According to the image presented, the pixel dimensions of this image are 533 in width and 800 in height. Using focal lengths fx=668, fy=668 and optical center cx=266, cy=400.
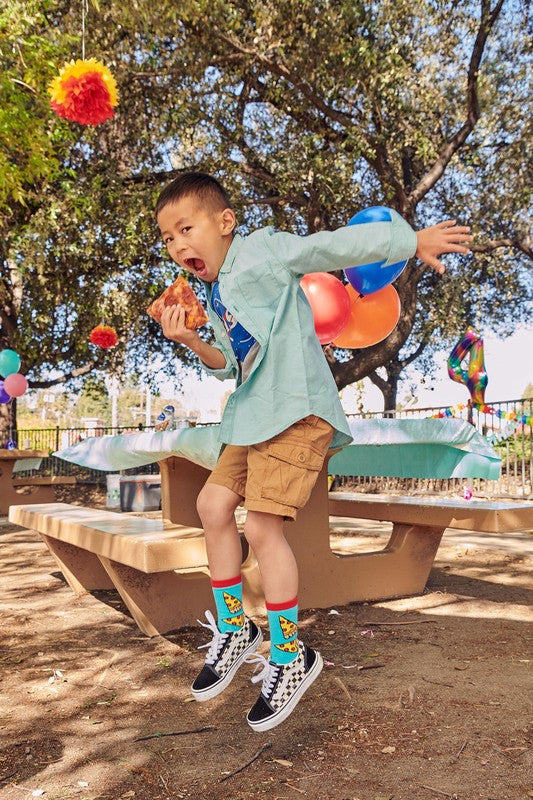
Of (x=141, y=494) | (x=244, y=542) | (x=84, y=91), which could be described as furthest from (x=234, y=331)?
(x=141, y=494)

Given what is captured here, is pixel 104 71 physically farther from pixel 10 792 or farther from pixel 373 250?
pixel 10 792

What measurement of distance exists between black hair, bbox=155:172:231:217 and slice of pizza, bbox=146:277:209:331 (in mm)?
300

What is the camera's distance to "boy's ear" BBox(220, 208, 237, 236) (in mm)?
2096

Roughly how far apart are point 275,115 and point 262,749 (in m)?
12.2

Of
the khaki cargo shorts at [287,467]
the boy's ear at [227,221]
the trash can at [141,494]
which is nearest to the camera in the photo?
the khaki cargo shorts at [287,467]

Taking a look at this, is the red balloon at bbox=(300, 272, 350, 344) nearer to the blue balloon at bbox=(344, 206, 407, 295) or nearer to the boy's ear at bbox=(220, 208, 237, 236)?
the blue balloon at bbox=(344, 206, 407, 295)

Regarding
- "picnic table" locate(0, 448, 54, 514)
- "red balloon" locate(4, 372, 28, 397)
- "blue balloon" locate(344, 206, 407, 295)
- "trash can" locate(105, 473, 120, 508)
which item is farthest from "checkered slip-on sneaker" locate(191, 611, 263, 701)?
"red balloon" locate(4, 372, 28, 397)

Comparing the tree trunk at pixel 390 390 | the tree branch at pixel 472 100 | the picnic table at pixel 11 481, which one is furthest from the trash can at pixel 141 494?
the tree trunk at pixel 390 390

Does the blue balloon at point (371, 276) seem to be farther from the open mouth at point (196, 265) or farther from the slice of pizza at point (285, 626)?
the slice of pizza at point (285, 626)

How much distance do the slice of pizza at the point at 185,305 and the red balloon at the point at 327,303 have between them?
4.51ft

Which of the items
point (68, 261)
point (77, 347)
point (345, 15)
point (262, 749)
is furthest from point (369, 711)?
point (77, 347)

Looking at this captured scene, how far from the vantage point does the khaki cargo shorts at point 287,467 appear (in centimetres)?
189

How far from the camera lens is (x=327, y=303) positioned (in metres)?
3.62

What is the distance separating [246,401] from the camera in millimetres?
1972
